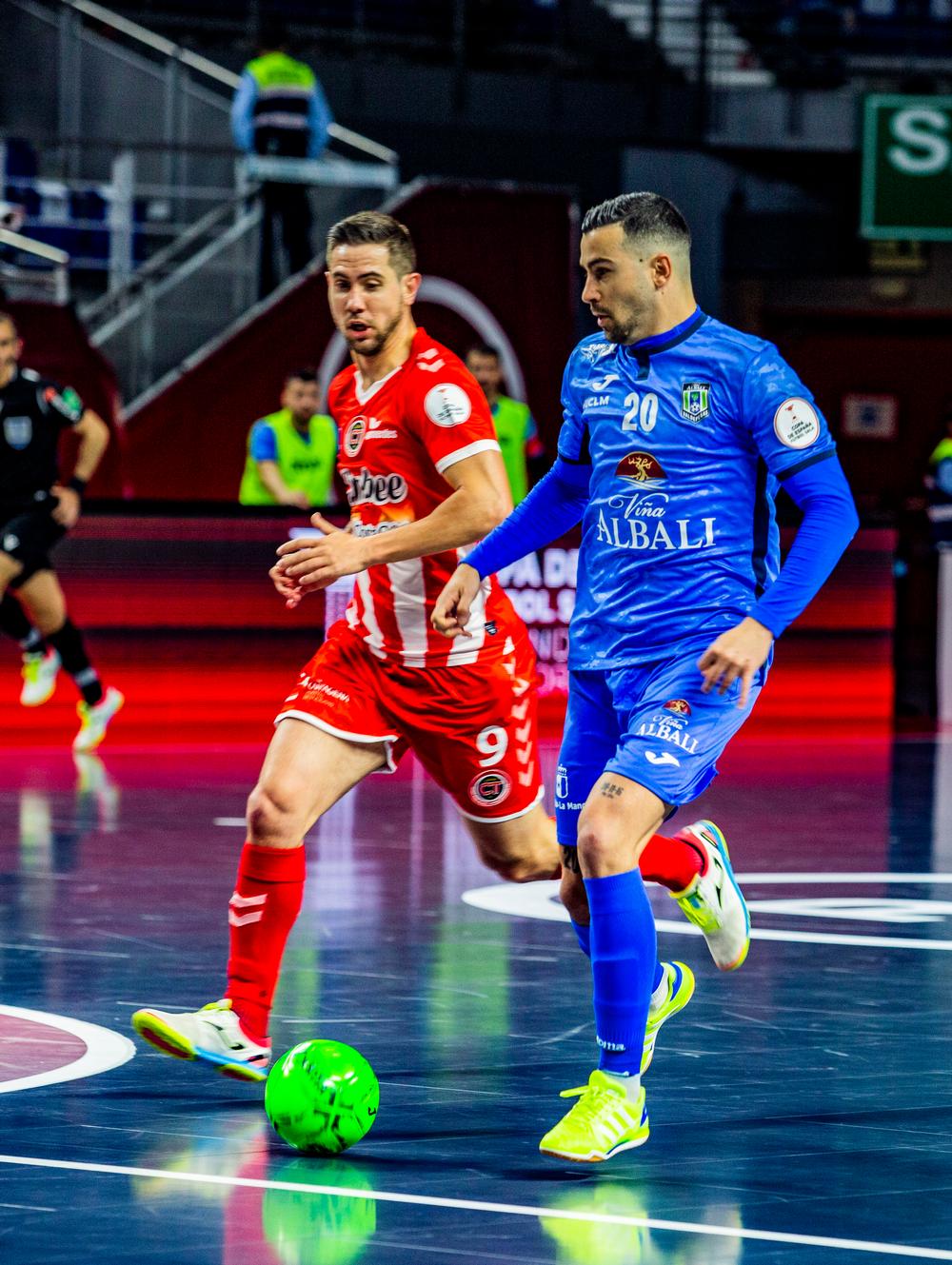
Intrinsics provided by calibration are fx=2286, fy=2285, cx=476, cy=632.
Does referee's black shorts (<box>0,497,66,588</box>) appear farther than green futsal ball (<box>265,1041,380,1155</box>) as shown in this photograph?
Yes

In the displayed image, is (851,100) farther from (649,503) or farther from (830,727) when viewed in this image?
(649,503)

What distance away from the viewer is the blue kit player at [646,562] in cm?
495

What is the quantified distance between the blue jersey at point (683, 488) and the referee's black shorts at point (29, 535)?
801cm

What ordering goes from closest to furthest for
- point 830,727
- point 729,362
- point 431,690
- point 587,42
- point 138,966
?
point 729,362 < point 431,690 < point 138,966 < point 830,727 < point 587,42

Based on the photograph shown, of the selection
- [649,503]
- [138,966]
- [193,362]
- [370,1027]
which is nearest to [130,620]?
[193,362]

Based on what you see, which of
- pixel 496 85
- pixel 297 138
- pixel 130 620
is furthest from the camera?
pixel 496 85

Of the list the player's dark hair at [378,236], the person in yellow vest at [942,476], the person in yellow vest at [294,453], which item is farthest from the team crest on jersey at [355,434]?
the person in yellow vest at [942,476]

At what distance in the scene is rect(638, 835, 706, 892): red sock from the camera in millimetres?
5863

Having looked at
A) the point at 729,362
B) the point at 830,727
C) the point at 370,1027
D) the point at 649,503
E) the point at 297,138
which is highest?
the point at 297,138

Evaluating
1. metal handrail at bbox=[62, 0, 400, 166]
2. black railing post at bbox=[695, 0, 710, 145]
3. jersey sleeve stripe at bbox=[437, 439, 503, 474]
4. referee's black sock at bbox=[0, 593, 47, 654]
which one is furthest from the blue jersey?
black railing post at bbox=[695, 0, 710, 145]

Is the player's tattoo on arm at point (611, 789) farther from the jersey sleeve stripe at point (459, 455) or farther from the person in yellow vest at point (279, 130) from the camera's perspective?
the person in yellow vest at point (279, 130)

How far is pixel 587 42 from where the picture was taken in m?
23.4

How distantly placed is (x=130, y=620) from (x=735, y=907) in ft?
28.7

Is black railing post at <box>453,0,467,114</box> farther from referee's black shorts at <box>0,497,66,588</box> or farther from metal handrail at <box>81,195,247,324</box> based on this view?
referee's black shorts at <box>0,497,66,588</box>
